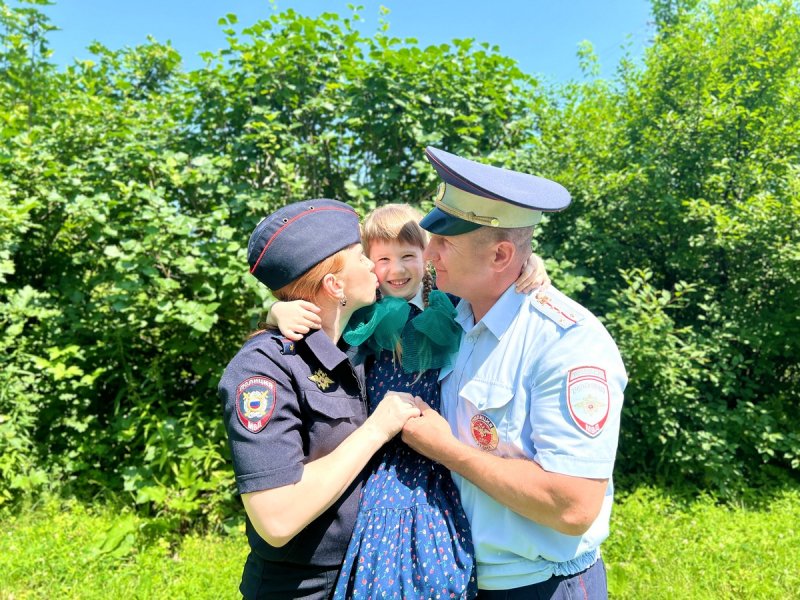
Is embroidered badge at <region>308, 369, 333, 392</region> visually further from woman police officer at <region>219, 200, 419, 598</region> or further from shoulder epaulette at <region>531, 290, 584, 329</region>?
shoulder epaulette at <region>531, 290, 584, 329</region>

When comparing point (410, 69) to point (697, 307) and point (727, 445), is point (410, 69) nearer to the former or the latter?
point (697, 307)

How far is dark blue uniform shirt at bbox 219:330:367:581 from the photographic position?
4.78ft

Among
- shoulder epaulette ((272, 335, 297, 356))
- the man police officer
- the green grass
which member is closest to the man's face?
the man police officer

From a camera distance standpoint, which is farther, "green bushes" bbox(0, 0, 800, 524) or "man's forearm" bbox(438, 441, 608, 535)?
"green bushes" bbox(0, 0, 800, 524)

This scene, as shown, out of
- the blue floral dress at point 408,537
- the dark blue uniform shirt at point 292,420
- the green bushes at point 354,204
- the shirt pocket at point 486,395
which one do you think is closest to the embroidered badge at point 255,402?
the dark blue uniform shirt at point 292,420

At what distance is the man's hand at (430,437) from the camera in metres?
1.58

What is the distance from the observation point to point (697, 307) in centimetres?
509

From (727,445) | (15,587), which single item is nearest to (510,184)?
(15,587)

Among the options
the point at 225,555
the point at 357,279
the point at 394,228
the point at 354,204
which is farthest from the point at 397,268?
the point at 225,555

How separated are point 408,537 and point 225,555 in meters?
2.78

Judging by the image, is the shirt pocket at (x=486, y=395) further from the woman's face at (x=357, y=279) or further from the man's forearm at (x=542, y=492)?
the woman's face at (x=357, y=279)

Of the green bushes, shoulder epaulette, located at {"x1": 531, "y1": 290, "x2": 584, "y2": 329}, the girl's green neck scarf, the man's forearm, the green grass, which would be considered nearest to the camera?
the man's forearm

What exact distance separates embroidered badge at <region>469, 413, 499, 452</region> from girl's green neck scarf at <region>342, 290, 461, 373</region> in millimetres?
244

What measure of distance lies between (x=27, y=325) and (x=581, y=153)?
17.2 ft
